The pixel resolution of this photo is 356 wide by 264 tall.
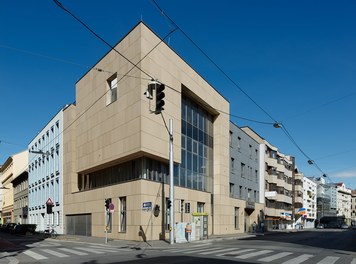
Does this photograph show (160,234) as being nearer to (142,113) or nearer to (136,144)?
(136,144)

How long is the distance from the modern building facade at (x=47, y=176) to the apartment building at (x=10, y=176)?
10.9 metres

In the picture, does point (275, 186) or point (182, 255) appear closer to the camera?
point (182, 255)

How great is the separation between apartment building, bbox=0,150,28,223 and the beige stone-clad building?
35.6 metres

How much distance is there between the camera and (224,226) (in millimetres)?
40531

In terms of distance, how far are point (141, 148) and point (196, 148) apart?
11.1 meters

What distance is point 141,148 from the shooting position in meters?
26.4

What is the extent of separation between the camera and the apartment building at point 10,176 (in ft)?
247

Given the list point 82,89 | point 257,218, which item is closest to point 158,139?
point 82,89

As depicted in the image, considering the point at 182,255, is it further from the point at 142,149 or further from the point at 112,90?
the point at 112,90

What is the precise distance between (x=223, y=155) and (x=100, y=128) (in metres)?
14.7

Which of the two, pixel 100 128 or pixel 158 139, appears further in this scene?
pixel 100 128

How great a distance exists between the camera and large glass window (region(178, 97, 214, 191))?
34.0 m

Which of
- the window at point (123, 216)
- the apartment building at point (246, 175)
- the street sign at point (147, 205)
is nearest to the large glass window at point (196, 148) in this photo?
the window at point (123, 216)

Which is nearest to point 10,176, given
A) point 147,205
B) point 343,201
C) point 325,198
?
point 147,205
